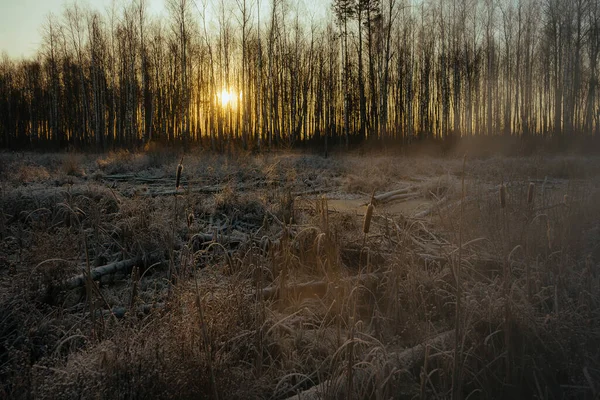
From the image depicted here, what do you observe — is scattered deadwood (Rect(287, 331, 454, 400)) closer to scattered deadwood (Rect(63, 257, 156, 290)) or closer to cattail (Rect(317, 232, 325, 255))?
cattail (Rect(317, 232, 325, 255))

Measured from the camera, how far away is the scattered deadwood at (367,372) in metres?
1.91

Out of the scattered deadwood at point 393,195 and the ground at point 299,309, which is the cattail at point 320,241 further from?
the scattered deadwood at point 393,195

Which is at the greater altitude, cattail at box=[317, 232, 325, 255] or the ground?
cattail at box=[317, 232, 325, 255]

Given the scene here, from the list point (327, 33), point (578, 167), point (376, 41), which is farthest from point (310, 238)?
point (327, 33)

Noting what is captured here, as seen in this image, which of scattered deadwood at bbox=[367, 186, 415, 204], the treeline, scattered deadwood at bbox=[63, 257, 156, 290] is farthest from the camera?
the treeline

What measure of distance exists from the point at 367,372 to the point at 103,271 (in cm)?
274

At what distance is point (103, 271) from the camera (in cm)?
374

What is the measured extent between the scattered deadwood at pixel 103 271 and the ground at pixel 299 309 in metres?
0.01

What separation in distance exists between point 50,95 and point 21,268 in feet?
121

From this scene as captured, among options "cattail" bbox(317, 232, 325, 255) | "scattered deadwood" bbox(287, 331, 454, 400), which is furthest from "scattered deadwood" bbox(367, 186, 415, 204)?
"scattered deadwood" bbox(287, 331, 454, 400)

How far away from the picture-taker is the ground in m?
1.95

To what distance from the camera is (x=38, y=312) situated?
9.01 feet

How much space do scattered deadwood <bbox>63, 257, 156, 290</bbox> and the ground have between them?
1 centimetres

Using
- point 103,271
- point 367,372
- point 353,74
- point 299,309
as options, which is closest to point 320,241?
point 299,309
